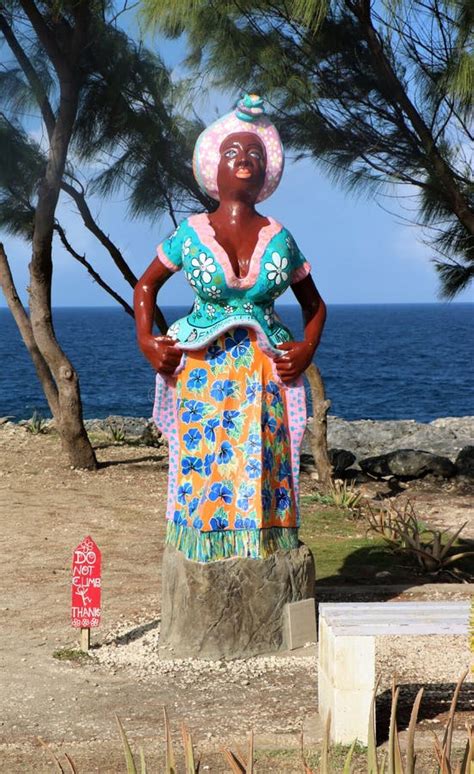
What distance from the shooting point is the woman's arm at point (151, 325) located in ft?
15.3

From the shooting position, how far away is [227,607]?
462 cm

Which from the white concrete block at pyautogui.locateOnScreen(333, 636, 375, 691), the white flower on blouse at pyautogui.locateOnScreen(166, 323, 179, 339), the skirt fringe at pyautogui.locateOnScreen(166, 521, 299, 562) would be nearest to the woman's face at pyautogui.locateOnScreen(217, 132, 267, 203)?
the white flower on blouse at pyautogui.locateOnScreen(166, 323, 179, 339)

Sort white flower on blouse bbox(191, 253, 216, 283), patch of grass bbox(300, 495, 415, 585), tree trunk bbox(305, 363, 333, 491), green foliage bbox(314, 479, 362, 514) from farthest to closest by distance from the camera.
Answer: tree trunk bbox(305, 363, 333, 491) < green foliage bbox(314, 479, 362, 514) < patch of grass bbox(300, 495, 415, 585) < white flower on blouse bbox(191, 253, 216, 283)

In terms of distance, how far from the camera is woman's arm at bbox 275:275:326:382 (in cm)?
468

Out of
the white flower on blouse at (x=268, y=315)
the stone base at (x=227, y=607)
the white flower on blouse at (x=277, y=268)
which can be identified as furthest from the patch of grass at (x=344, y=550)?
the white flower on blouse at (x=277, y=268)

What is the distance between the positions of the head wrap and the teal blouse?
0.17 meters

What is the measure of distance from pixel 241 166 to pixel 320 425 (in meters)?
4.36

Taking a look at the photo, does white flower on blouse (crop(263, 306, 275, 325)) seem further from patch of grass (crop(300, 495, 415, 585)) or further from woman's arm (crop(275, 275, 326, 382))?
patch of grass (crop(300, 495, 415, 585))

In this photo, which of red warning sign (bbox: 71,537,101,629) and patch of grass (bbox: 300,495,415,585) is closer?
red warning sign (bbox: 71,537,101,629)

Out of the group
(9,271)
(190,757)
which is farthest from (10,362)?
(190,757)

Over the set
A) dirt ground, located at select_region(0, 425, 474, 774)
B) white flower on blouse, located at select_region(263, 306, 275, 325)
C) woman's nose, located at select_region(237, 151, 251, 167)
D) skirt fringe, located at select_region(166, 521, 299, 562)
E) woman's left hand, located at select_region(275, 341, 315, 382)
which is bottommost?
dirt ground, located at select_region(0, 425, 474, 774)

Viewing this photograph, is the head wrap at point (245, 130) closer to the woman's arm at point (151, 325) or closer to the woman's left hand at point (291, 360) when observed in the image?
the woman's arm at point (151, 325)

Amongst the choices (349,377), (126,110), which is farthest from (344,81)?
(349,377)

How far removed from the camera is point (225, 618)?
4.62 meters
